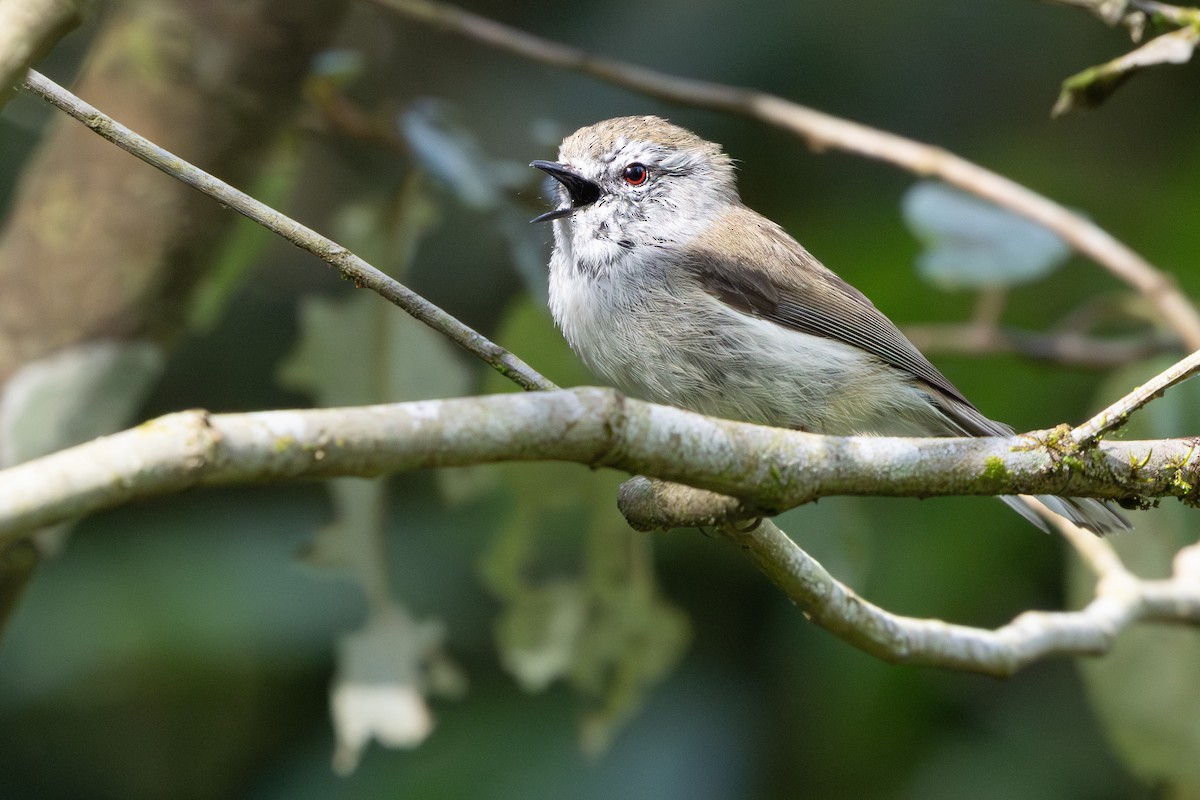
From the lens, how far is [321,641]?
4.37 meters

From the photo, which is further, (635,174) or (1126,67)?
(635,174)

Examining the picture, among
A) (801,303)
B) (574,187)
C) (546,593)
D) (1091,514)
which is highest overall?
(574,187)

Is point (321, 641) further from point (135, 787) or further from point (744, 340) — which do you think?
point (744, 340)

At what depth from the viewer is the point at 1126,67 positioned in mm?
2920

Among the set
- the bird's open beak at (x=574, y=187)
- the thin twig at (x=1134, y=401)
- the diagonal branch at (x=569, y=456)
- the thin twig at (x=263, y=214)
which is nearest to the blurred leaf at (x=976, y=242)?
the bird's open beak at (x=574, y=187)

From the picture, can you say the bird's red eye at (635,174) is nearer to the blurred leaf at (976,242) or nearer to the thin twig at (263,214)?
the blurred leaf at (976,242)

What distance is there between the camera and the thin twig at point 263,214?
2027mm

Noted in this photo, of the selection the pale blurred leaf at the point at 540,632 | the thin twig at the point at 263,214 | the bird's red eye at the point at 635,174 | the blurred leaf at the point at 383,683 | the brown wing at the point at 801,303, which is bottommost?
the blurred leaf at the point at 383,683

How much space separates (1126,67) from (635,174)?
133 cm

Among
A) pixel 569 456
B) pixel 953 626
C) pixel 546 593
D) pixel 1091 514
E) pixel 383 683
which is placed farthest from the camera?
pixel 546 593

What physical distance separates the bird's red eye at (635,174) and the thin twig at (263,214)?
59.4 inches

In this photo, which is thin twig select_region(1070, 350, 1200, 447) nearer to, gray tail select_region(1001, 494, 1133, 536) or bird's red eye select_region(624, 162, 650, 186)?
gray tail select_region(1001, 494, 1133, 536)

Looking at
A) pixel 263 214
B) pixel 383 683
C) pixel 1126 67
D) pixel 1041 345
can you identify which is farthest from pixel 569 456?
pixel 1041 345

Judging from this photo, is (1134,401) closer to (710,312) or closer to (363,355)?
(710,312)
